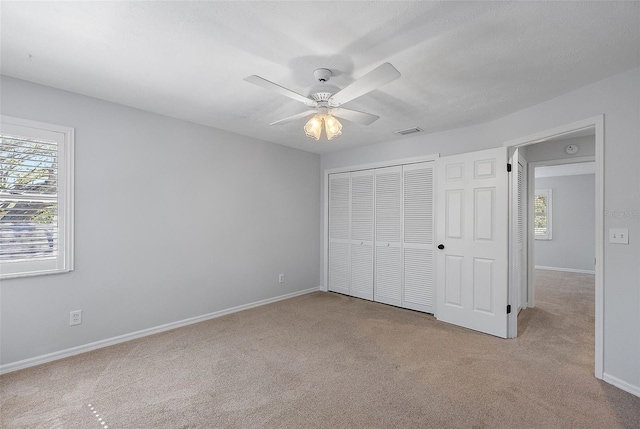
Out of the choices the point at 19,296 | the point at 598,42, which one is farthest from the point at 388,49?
the point at 19,296

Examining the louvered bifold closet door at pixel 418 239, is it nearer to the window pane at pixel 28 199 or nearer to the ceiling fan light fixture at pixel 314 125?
the ceiling fan light fixture at pixel 314 125

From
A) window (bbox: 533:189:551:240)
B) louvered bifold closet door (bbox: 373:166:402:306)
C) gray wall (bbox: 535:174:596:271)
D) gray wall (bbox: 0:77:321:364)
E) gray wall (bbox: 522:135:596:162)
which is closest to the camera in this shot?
gray wall (bbox: 0:77:321:364)

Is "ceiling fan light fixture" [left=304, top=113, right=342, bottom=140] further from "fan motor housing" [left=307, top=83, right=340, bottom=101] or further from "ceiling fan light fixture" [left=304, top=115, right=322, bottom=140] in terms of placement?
"fan motor housing" [left=307, top=83, right=340, bottom=101]

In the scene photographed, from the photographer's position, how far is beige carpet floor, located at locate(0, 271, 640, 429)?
1.96 meters

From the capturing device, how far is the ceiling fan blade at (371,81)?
1756 mm

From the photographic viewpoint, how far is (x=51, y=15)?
175 cm

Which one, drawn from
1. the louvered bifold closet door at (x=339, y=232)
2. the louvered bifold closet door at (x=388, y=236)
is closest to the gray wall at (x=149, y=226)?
the louvered bifold closet door at (x=339, y=232)

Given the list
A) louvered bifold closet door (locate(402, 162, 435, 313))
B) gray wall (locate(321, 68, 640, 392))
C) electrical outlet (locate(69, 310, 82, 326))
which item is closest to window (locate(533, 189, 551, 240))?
louvered bifold closet door (locate(402, 162, 435, 313))

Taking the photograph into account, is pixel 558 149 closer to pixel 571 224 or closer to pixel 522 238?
pixel 522 238

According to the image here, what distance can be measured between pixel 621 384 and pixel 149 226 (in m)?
4.42

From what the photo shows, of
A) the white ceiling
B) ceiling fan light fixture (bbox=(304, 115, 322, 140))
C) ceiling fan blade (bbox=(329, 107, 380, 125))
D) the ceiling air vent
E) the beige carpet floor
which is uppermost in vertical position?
the white ceiling

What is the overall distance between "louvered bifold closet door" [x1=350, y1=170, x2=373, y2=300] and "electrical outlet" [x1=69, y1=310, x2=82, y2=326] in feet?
11.5

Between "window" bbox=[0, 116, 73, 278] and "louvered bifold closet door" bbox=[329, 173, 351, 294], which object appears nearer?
"window" bbox=[0, 116, 73, 278]

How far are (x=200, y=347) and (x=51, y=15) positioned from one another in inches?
110
